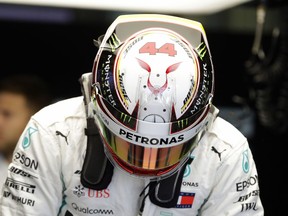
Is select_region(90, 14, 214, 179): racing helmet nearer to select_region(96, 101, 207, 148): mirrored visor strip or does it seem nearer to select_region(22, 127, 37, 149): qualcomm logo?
select_region(96, 101, 207, 148): mirrored visor strip

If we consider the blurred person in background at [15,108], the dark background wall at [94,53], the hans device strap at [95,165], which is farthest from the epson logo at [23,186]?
the dark background wall at [94,53]

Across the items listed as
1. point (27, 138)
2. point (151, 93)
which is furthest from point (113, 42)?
point (27, 138)

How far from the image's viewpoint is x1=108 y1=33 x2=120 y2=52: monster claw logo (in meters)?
1.30

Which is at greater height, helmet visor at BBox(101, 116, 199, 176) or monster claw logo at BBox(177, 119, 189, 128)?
monster claw logo at BBox(177, 119, 189, 128)

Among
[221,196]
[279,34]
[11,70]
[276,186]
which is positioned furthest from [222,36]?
[221,196]

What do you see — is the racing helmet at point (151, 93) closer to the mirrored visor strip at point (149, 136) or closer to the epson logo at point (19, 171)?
the mirrored visor strip at point (149, 136)

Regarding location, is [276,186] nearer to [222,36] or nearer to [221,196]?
[222,36]

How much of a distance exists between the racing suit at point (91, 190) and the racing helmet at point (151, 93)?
0.07m

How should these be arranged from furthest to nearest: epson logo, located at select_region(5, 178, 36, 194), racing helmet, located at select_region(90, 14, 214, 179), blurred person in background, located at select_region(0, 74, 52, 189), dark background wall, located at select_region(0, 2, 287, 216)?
dark background wall, located at select_region(0, 2, 287, 216) → blurred person in background, located at select_region(0, 74, 52, 189) → epson logo, located at select_region(5, 178, 36, 194) → racing helmet, located at select_region(90, 14, 214, 179)

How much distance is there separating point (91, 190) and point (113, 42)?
1.03ft

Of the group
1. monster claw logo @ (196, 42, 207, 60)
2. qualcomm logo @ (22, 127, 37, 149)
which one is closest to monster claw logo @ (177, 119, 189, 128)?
monster claw logo @ (196, 42, 207, 60)

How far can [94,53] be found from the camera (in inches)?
114

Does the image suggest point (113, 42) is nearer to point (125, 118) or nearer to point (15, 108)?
point (125, 118)

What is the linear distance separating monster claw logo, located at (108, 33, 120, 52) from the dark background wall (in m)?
1.52
